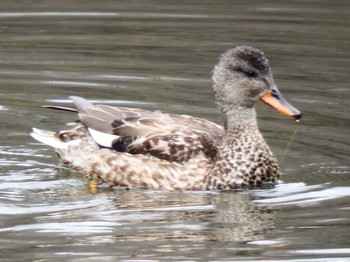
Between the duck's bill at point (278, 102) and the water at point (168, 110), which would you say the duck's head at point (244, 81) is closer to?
the duck's bill at point (278, 102)

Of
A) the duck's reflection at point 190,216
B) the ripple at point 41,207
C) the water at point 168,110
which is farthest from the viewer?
the ripple at point 41,207

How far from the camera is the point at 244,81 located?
11.2m

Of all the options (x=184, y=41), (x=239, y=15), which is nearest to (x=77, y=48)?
(x=184, y=41)

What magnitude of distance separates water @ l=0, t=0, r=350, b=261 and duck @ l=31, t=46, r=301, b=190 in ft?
0.60

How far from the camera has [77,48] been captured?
15.9m

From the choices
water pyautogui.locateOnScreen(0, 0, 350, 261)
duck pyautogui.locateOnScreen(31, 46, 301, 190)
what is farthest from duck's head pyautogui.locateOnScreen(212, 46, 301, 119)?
water pyautogui.locateOnScreen(0, 0, 350, 261)

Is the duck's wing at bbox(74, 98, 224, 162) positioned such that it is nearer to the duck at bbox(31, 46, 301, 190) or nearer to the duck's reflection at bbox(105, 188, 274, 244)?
the duck at bbox(31, 46, 301, 190)

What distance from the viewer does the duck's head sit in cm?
1113

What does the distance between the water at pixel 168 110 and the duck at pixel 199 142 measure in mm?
182

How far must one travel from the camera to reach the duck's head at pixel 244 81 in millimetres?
11133

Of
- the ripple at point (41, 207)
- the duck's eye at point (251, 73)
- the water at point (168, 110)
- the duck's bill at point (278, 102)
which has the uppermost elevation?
the duck's eye at point (251, 73)

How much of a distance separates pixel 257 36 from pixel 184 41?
0.91 metres

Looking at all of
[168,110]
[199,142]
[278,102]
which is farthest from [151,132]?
[168,110]

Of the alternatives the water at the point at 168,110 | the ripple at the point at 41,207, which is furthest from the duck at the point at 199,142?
the ripple at the point at 41,207
